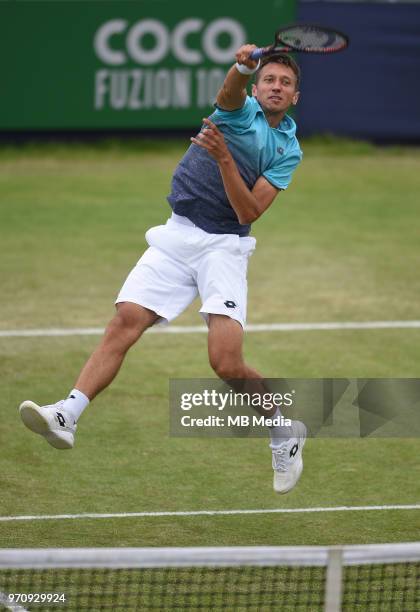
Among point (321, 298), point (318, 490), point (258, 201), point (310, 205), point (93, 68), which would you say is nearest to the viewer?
point (258, 201)

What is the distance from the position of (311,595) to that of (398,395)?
328 cm

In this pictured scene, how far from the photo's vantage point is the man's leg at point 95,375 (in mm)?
6191

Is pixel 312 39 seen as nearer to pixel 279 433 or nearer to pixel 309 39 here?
pixel 309 39

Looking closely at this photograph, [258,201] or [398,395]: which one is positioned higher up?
[258,201]

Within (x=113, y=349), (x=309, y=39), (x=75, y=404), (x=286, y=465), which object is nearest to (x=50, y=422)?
(x=75, y=404)

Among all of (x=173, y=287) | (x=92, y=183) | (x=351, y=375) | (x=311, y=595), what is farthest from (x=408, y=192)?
(x=311, y=595)

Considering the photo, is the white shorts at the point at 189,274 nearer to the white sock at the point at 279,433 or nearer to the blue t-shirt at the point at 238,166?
the blue t-shirt at the point at 238,166

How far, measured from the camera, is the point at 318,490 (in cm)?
704

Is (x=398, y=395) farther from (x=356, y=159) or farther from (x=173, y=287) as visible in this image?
(x=356, y=159)

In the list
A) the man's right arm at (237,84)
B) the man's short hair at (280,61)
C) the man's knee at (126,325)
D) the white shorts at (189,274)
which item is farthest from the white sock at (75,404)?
the man's short hair at (280,61)

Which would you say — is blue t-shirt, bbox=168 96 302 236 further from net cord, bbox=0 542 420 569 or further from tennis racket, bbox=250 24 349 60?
net cord, bbox=0 542 420 569

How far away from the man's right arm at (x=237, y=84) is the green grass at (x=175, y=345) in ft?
7.65

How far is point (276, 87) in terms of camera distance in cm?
661

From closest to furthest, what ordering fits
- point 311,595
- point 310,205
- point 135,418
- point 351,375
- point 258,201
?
1. point 311,595
2. point 258,201
3. point 135,418
4. point 351,375
5. point 310,205
